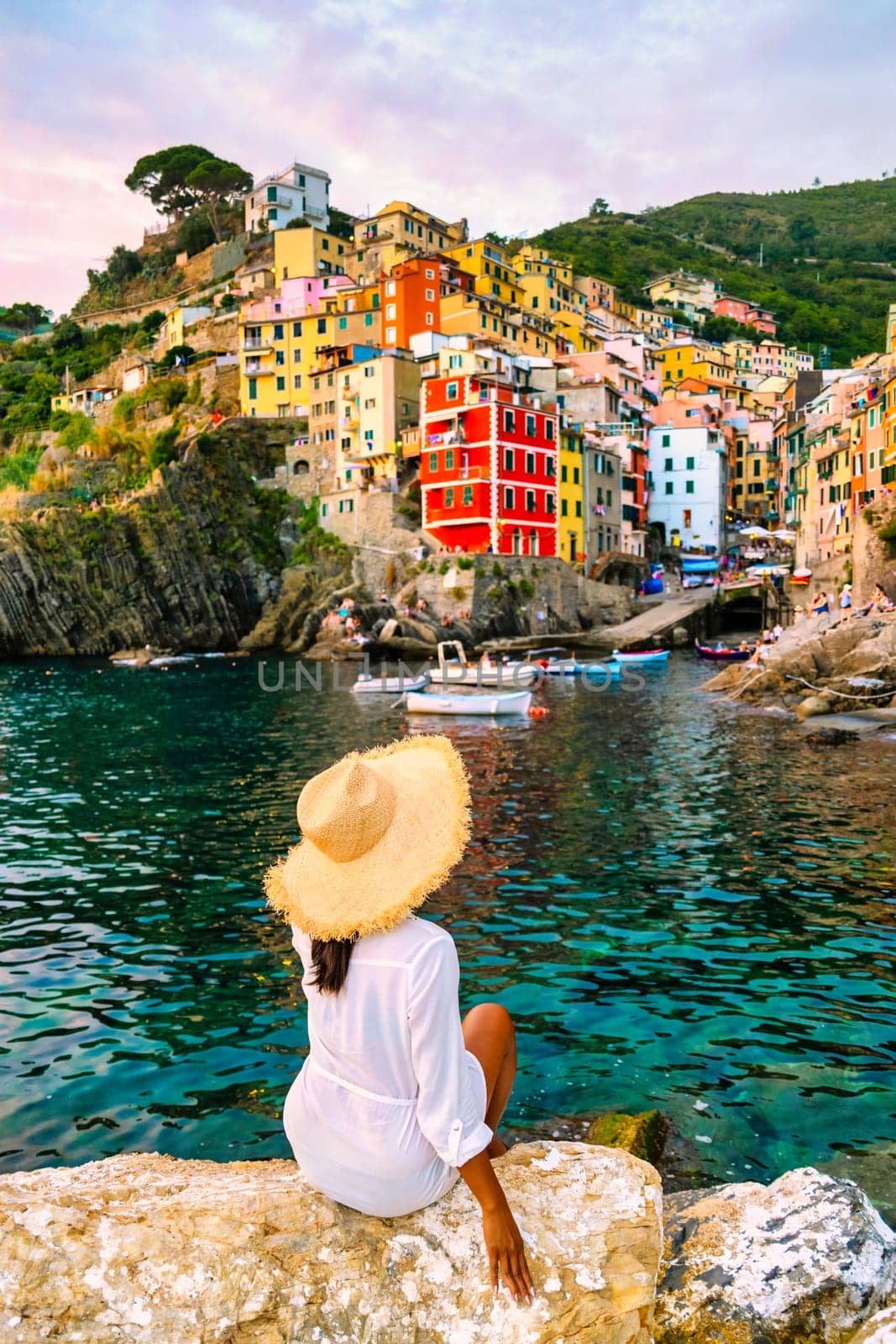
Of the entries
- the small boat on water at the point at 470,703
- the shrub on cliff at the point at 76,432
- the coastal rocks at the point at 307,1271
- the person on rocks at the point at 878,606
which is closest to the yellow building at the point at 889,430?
the person on rocks at the point at 878,606

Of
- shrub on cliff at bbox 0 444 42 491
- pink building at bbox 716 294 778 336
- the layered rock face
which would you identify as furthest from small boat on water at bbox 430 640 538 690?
pink building at bbox 716 294 778 336

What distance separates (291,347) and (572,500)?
29.1 m

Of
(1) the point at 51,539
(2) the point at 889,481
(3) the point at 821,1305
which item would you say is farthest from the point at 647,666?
(3) the point at 821,1305

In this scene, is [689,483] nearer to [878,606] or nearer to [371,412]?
[371,412]

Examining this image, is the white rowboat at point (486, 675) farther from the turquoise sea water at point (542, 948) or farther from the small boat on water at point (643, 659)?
the turquoise sea water at point (542, 948)

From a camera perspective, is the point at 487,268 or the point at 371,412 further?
the point at 487,268

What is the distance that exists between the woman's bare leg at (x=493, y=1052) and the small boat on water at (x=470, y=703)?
28044 mm

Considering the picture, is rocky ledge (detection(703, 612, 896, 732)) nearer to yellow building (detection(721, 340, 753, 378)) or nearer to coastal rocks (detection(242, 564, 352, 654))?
coastal rocks (detection(242, 564, 352, 654))

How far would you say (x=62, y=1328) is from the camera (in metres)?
3.32

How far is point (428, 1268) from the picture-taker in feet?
11.5

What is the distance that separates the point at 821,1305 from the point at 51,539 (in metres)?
66.7

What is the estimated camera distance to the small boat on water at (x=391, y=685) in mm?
38438

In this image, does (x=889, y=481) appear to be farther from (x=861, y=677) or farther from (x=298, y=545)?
(x=298, y=545)

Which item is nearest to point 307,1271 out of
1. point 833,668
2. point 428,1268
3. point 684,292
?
point 428,1268
